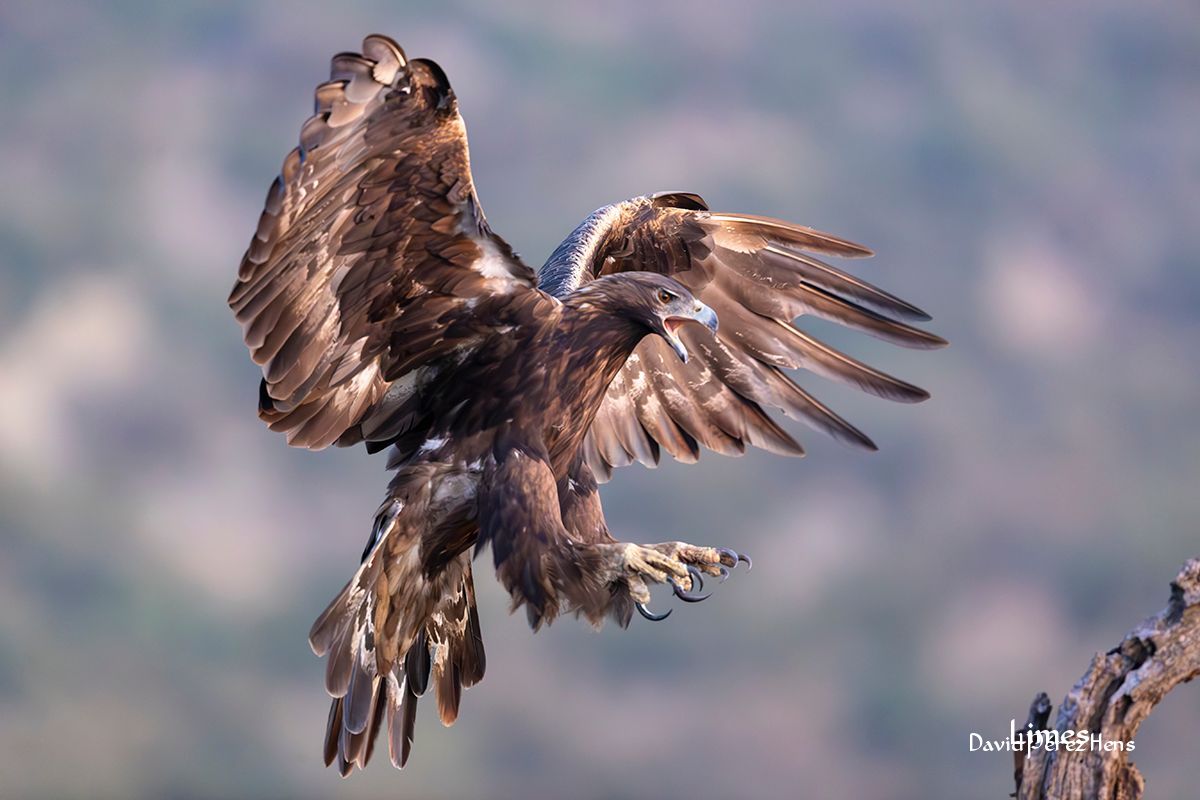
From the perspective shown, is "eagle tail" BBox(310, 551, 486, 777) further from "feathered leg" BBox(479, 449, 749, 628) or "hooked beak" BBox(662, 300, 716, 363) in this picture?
"hooked beak" BBox(662, 300, 716, 363)

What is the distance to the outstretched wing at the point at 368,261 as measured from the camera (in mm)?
4832

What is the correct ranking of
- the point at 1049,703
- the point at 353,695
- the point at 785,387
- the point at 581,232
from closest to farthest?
the point at 1049,703 < the point at 353,695 < the point at 581,232 < the point at 785,387

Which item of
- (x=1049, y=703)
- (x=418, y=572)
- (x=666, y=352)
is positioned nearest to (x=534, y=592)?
(x=418, y=572)

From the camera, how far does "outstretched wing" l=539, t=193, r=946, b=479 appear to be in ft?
22.5

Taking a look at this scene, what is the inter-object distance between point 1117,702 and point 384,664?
3.02m

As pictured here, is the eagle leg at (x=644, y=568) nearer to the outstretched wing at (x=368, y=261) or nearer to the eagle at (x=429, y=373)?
the eagle at (x=429, y=373)

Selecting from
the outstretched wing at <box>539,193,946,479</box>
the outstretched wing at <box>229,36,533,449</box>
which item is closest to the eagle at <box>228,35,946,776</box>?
the outstretched wing at <box>229,36,533,449</box>

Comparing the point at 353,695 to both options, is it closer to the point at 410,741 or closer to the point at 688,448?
the point at 410,741

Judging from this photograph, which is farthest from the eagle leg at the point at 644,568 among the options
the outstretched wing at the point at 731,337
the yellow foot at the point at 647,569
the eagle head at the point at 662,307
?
the outstretched wing at the point at 731,337

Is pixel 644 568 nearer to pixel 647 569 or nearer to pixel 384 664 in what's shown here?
pixel 647 569

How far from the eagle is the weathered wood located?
1.36m

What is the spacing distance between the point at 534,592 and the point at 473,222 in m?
1.50

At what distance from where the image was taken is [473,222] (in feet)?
17.3

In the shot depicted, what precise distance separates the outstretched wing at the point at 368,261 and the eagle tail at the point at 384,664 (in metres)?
0.75
